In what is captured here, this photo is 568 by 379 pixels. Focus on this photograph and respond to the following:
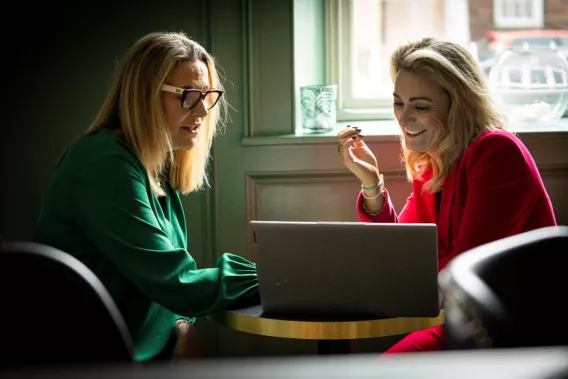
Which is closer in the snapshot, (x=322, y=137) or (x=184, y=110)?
(x=184, y=110)

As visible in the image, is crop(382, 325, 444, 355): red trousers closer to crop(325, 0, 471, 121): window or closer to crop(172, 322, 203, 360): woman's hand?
crop(172, 322, 203, 360): woman's hand

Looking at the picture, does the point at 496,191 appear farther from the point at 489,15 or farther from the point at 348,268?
the point at 489,15

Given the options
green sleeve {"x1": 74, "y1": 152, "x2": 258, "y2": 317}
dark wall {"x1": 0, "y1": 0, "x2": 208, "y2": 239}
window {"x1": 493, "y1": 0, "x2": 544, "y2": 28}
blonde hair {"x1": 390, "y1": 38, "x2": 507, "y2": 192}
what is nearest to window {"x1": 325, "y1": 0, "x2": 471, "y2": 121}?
window {"x1": 493, "y1": 0, "x2": 544, "y2": 28}

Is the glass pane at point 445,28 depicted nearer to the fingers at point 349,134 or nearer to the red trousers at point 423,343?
the fingers at point 349,134

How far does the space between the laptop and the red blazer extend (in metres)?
0.37

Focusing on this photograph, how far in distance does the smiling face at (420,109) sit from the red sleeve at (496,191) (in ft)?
0.48

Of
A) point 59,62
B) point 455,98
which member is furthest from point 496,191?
point 59,62

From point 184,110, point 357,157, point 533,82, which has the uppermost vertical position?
point 533,82

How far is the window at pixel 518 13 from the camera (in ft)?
10.9

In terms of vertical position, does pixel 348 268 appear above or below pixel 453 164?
below

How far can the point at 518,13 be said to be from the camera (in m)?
3.33

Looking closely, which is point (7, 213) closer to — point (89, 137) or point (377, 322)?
point (89, 137)

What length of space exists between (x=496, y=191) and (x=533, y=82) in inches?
40.4

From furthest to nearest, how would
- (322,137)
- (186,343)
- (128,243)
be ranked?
(322,137)
(186,343)
(128,243)
